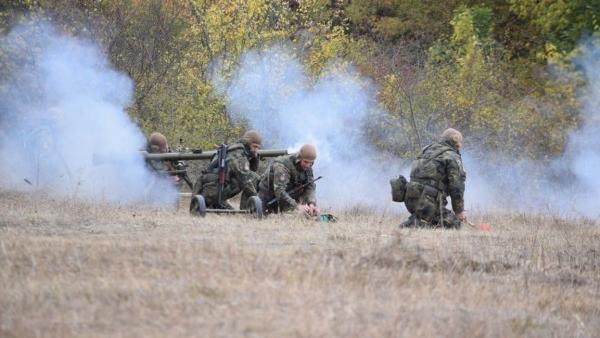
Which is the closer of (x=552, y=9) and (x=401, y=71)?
(x=401, y=71)

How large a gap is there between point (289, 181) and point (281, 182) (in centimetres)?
29

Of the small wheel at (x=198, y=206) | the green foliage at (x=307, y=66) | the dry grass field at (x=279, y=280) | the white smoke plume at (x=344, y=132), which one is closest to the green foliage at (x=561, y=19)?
the green foliage at (x=307, y=66)

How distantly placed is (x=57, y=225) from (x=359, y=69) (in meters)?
14.9

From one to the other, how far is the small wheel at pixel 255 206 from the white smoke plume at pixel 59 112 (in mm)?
4477

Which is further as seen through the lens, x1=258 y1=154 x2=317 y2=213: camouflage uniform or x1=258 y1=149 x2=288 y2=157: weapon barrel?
x1=258 y1=149 x2=288 y2=157: weapon barrel

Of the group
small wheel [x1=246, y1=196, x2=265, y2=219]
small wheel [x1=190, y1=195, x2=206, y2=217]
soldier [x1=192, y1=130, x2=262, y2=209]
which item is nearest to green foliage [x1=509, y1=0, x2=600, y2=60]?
soldier [x1=192, y1=130, x2=262, y2=209]

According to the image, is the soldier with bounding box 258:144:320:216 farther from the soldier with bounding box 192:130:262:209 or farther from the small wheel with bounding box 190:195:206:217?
the small wheel with bounding box 190:195:206:217

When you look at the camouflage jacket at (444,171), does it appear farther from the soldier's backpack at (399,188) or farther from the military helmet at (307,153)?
the military helmet at (307,153)

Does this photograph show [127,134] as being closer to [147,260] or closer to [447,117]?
[447,117]

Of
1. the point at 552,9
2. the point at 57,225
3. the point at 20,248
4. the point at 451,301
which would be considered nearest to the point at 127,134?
the point at 57,225

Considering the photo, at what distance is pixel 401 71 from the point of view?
89.4 feet

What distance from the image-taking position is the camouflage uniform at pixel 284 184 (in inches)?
638

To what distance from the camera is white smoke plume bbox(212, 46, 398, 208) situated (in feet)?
77.4

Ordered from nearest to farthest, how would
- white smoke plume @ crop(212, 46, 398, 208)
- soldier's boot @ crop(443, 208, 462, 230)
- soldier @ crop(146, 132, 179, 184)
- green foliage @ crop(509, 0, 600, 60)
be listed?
soldier's boot @ crop(443, 208, 462, 230)
soldier @ crop(146, 132, 179, 184)
white smoke plume @ crop(212, 46, 398, 208)
green foliage @ crop(509, 0, 600, 60)
